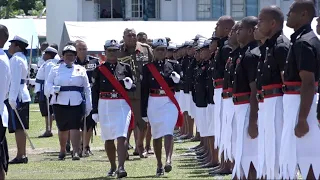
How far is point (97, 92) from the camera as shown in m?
14.7

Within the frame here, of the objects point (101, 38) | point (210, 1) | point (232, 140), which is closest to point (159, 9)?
point (210, 1)

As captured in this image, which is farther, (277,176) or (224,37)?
(224,37)

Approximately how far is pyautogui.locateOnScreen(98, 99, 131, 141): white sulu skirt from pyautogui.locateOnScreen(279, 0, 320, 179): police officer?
16.4 ft

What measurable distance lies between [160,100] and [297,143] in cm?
561

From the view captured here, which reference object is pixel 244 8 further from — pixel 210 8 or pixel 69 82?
pixel 69 82

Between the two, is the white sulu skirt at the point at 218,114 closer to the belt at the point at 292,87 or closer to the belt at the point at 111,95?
the belt at the point at 111,95

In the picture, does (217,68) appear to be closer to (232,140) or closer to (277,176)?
(232,140)

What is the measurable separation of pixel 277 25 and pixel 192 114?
10741 mm

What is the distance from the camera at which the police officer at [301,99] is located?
9.28 m

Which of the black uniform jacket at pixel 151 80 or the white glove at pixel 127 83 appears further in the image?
the black uniform jacket at pixel 151 80

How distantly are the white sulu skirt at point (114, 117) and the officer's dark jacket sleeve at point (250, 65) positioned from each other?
148 inches

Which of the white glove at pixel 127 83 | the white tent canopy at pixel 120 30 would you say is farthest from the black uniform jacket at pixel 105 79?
the white tent canopy at pixel 120 30

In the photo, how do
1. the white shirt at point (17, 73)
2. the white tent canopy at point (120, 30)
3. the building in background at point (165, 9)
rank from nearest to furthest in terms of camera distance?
the white shirt at point (17, 73) < the white tent canopy at point (120, 30) < the building in background at point (165, 9)

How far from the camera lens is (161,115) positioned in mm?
14781
